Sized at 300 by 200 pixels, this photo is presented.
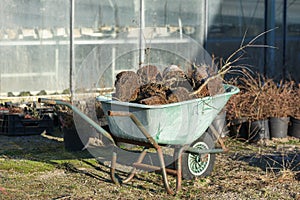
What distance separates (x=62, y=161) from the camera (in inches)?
260

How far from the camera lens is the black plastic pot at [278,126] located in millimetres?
8023

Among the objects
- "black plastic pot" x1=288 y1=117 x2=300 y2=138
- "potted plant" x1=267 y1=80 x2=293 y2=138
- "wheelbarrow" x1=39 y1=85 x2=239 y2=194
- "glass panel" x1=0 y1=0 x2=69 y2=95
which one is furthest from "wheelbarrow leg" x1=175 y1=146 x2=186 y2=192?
"glass panel" x1=0 y1=0 x2=69 y2=95

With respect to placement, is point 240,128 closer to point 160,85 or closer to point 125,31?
point 160,85

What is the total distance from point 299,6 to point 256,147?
4900 millimetres

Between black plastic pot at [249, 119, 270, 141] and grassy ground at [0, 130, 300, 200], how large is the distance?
50cm

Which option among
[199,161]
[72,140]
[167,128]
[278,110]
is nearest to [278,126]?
[278,110]

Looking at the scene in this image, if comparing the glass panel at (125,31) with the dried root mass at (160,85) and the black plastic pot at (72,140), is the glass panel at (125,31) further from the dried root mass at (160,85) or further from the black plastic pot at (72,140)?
the dried root mass at (160,85)

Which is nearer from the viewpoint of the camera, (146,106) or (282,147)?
(146,106)

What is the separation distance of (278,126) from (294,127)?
0.28m

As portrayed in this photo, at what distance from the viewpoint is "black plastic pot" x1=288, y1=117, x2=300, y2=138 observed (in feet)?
26.8

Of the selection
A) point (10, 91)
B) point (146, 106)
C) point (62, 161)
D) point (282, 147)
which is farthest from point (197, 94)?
point (10, 91)

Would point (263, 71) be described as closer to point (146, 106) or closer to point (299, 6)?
point (299, 6)

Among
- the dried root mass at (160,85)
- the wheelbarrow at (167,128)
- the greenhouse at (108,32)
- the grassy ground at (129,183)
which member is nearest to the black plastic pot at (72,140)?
the grassy ground at (129,183)

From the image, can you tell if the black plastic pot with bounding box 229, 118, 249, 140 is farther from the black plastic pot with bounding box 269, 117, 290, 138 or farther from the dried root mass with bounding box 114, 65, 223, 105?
the dried root mass with bounding box 114, 65, 223, 105
